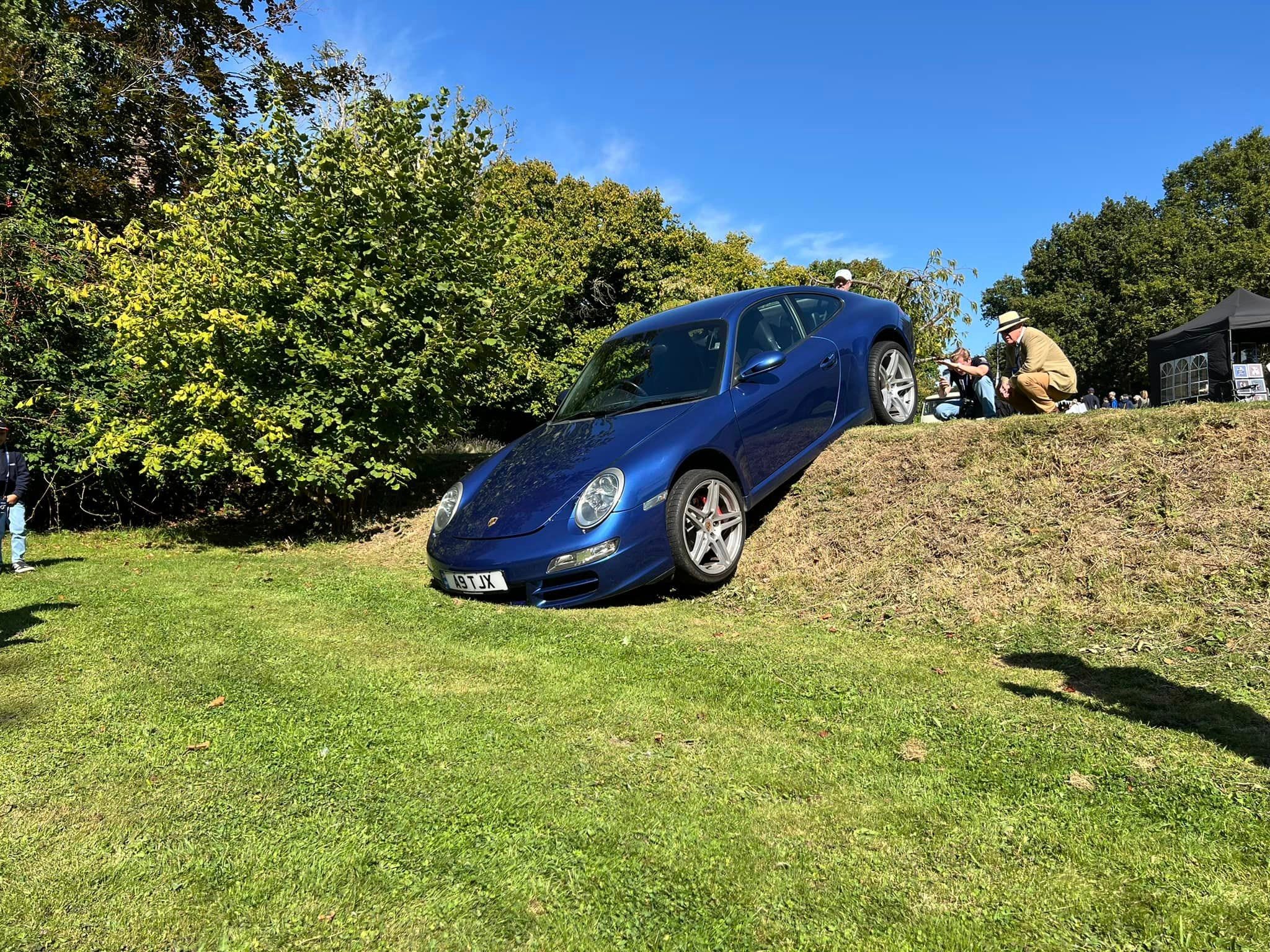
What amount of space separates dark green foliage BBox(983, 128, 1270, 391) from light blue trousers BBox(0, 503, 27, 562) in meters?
42.3

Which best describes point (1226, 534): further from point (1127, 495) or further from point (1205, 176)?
point (1205, 176)

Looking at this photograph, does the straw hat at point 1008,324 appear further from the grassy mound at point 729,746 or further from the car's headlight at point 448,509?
the car's headlight at point 448,509

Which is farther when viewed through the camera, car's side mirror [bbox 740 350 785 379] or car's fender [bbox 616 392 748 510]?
car's side mirror [bbox 740 350 785 379]

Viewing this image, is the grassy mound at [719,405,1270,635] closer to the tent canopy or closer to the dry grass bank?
the dry grass bank

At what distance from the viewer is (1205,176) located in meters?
39.2

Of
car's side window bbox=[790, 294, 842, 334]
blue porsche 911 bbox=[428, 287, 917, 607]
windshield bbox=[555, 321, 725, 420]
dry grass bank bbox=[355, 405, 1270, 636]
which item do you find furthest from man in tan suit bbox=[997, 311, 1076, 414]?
windshield bbox=[555, 321, 725, 420]

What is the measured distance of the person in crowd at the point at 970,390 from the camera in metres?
9.23

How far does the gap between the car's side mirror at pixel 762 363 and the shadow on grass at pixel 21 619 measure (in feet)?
16.2

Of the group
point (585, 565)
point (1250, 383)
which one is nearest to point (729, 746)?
point (585, 565)

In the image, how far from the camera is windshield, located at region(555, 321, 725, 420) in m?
6.26

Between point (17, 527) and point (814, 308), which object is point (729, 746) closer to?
Answer: point (814, 308)

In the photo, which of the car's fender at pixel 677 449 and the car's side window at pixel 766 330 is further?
the car's side window at pixel 766 330

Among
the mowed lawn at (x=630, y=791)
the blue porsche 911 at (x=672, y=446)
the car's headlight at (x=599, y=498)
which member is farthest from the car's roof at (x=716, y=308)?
the mowed lawn at (x=630, y=791)

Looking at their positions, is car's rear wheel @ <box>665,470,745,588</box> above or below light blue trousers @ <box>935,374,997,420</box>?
below
